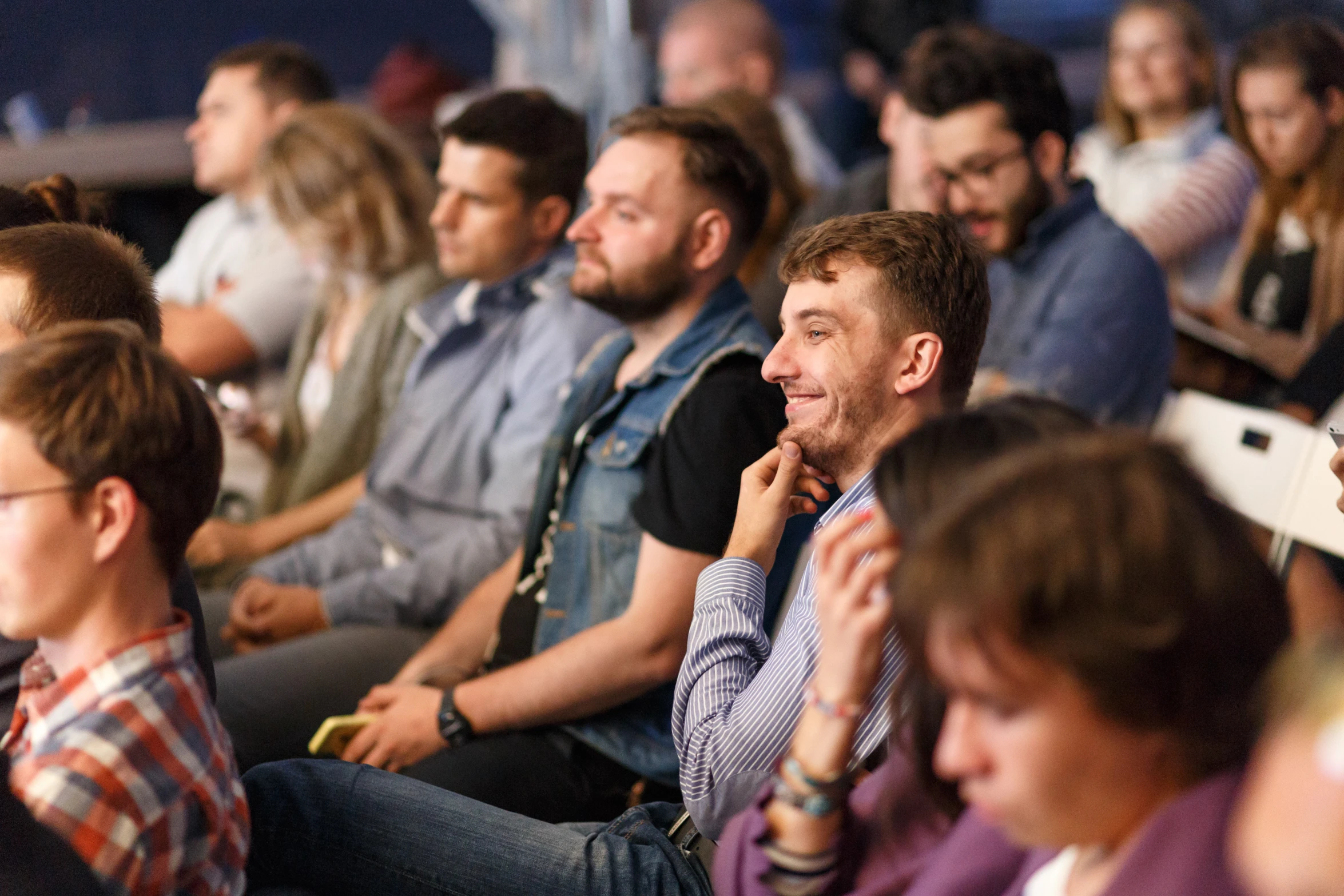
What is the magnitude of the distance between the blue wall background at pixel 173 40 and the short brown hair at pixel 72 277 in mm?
3327

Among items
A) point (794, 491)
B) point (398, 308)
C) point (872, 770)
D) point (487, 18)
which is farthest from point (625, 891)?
point (487, 18)

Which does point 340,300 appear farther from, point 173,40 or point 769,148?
point 173,40

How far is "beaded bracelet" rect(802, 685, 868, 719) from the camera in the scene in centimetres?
88

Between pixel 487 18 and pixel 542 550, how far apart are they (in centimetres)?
490

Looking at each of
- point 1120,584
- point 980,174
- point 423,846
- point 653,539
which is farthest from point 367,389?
point 1120,584

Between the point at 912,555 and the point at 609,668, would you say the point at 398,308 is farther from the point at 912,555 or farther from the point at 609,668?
the point at 912,555

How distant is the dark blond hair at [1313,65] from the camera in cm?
244

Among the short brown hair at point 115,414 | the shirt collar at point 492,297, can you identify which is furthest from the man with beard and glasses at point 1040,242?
the short brown hair at point 115,414

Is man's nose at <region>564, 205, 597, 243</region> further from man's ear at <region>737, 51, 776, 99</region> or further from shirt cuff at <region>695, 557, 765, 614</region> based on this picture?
man's ear at <region>737, 51, 776, 99</region>

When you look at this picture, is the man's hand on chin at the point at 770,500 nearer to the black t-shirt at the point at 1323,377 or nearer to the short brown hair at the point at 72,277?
the short brown hair at the point at 72,277

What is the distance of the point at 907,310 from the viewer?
1.23 meters

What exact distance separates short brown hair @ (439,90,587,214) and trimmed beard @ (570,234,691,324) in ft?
1.87

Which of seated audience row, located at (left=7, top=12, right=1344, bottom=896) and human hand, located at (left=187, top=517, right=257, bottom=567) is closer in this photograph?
seated audience row, located at (left=7, top=12, right=1344, bottom=896)

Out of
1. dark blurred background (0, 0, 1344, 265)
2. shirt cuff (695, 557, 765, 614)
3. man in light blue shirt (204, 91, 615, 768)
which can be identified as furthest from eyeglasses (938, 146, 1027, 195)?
dark blurred background (0, 0, 1344, 265)
